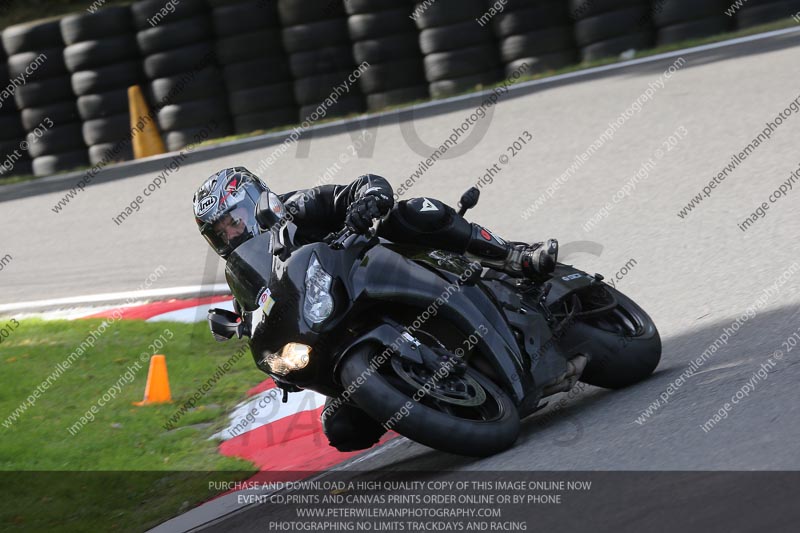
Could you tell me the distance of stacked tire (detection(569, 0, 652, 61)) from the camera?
13289mm

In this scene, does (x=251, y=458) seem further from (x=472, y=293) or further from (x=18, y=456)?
(x=472, y=293)

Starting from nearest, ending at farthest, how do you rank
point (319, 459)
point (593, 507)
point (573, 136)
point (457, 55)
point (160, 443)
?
point (593, 507) < point (319, 459) < point (160, 443) < point (573, 136) < point (457, 55)

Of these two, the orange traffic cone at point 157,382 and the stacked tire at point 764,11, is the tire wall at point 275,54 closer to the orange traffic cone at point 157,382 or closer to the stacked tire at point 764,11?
the stacked tire at point 764,11

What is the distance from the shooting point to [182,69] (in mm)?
14328

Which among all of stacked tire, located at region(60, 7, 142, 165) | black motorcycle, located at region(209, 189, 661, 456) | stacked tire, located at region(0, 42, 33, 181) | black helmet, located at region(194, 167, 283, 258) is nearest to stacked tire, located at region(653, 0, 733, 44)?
stacked tire, located at region(60, 7, 142, 165)

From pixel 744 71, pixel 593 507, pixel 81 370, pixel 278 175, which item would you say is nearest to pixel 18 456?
pixel 81 370

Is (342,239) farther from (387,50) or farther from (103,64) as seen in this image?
(103,64)

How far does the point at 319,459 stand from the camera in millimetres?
5906

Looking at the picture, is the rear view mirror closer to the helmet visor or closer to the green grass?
the helmet visor

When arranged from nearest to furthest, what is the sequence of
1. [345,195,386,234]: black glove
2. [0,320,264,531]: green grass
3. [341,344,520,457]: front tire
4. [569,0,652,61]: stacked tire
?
[341,344,520,457]: front tire
[345,195,386,234]: black glove
[0,320,264,531]: green grass
[569,0,652,61]: stacked tire

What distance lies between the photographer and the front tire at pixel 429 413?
4.25m

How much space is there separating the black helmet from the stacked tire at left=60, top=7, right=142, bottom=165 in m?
10.0

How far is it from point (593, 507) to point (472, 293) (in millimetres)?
1356

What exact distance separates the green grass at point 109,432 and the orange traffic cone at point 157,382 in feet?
0.28
